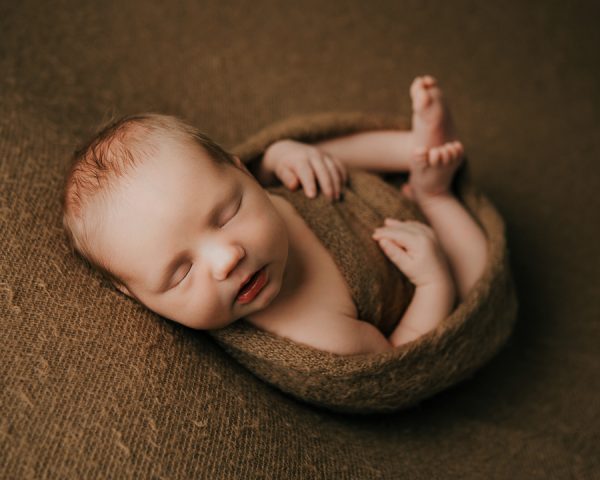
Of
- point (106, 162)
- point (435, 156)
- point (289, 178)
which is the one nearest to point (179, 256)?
point (106, 162)

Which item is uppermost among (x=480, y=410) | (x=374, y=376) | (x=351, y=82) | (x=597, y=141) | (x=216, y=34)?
(x=216, y=34)

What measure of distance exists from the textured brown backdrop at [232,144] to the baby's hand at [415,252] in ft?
0.92

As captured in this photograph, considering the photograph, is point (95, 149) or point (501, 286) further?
point (501, 286)

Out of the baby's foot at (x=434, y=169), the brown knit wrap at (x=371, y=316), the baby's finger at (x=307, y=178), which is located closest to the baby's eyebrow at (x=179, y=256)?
the brown knit wrap at (x=371, y=316)

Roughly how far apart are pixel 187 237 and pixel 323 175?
1.13 ft

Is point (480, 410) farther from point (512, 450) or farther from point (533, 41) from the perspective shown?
point (533, 41)

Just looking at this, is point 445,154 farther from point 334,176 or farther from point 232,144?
point 232,144

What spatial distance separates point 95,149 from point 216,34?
640mm

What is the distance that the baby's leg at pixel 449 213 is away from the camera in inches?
38.2

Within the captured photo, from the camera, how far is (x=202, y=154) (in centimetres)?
76

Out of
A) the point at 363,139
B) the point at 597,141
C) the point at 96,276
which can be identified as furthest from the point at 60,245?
the point at 597,141

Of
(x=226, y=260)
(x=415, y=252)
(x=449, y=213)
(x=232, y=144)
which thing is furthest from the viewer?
(x=232, y=144)

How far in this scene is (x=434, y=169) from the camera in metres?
0.99

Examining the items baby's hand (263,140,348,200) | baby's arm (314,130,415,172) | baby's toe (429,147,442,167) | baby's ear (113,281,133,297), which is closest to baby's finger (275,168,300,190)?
baby's hand (263,140,348,200)
